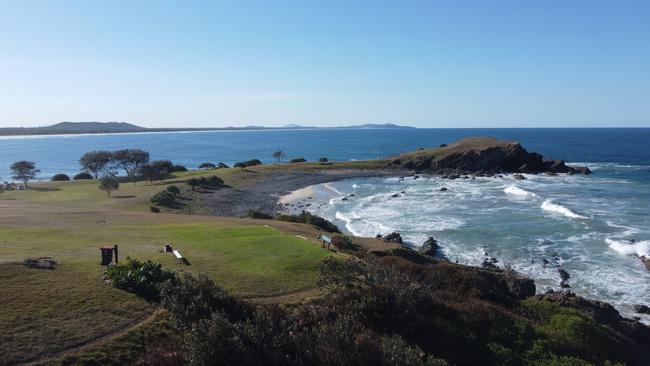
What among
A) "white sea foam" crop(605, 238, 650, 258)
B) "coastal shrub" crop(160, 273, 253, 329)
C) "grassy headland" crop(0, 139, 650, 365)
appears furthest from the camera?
"white sea foam" crop(605, 238, 650, 258)

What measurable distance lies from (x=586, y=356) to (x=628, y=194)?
55.8 meters

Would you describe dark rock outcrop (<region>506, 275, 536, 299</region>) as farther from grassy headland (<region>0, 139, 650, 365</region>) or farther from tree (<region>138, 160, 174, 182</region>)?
tree (<region>138, 160, 174, 182</region>)

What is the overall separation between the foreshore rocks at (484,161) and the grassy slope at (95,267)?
69.0 metres

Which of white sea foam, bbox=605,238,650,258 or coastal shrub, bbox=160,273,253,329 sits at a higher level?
coastal shrub, bbox=160,273,253,329

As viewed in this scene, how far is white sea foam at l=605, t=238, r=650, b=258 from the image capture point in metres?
34.5

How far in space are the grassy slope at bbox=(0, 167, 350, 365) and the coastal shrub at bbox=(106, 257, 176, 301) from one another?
1.32ft

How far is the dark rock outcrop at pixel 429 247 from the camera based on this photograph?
34.1 metres

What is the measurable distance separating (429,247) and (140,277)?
23.0m

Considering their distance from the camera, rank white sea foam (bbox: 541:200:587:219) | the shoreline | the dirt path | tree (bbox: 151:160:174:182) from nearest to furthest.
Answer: the dirt path, white sea foam (bbox: 541:200:587:219), the shoreline, tree (bbox: 151:160:174:182)

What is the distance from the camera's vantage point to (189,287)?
1453cm

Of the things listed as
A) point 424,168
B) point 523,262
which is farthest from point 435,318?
point 424,168

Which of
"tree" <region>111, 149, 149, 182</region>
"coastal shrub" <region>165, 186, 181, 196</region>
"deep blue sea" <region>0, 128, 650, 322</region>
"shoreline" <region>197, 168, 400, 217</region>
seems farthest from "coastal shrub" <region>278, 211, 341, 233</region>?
"tree" <region>111, 149, 149, 182</region>

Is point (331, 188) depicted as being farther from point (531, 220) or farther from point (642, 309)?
point (642, 309)

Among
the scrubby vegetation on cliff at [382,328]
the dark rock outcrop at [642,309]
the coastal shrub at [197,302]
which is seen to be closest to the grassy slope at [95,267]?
the coastal shrub at [197,302]
